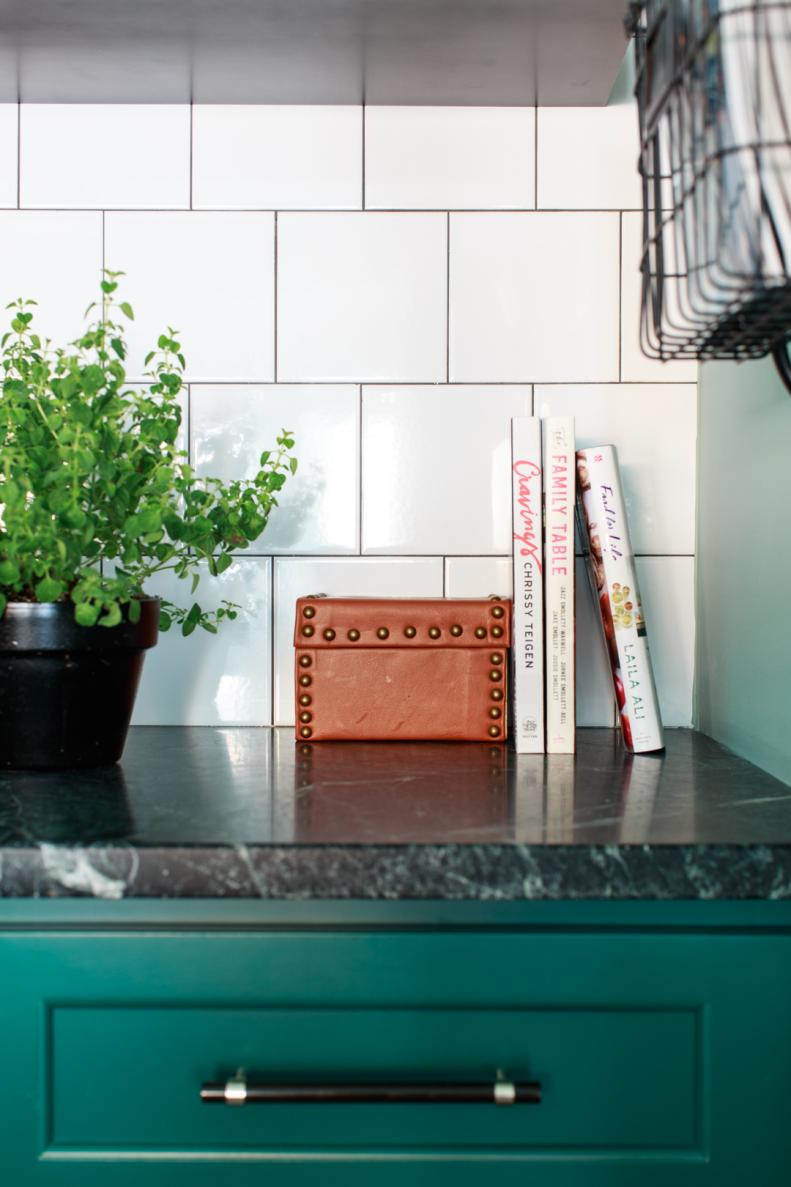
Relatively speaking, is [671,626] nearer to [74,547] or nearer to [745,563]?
[745,563]

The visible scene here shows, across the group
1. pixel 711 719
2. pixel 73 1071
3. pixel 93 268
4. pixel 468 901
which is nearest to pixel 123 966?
pixel 73 1071

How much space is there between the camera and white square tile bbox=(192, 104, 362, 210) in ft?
3.80

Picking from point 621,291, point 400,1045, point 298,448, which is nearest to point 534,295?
point 621,291

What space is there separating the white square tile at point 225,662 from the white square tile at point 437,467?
145mm

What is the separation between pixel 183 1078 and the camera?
2.22 feet

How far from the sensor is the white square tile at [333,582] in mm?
1170

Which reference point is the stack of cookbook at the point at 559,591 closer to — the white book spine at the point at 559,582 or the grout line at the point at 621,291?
the white book spine at the point at 559,582

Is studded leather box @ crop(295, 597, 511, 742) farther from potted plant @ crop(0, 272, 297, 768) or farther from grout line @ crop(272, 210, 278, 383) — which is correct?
grout line @ crop(272, 210, 278, 383)

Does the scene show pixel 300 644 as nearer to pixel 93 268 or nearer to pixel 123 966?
pixel 123 966

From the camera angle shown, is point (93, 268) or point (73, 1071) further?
point (93, 268)

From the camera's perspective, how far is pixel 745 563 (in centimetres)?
99

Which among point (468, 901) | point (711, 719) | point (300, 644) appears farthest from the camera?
point (711, 719)

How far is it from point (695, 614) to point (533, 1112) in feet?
2.08

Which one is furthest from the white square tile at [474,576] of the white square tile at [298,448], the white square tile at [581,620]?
the white square tile at [298,448]
